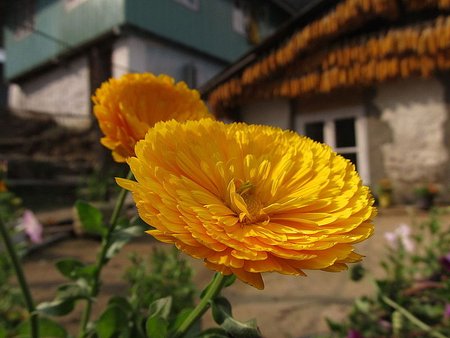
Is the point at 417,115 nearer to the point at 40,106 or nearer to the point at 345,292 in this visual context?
the point at 345,292

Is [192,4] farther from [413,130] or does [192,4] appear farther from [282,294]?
[282,294]

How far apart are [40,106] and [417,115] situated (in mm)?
10062

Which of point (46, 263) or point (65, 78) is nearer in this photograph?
point (46, 263)

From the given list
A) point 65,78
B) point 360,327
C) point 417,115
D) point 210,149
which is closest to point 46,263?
point 360,327

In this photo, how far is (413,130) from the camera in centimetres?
494

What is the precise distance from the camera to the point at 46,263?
3.34 m

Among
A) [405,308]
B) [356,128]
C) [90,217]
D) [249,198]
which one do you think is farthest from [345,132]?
[249,198]

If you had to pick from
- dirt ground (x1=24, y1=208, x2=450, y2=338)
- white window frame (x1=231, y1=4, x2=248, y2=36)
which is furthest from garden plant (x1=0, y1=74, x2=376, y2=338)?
white window frame (x1=231, y1=4, x2=248, y2=36)

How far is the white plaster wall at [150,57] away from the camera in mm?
8086

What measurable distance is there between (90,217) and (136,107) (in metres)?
0.29

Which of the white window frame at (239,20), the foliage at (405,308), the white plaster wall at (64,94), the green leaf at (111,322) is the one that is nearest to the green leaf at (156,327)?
the green leaf at (111,322)

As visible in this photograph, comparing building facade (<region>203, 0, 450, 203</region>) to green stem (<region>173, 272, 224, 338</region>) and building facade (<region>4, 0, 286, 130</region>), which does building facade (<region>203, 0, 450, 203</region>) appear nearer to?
building facade (<region>4, 0, 286, 130</region>)

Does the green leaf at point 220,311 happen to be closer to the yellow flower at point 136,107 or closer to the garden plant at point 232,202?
the garden plant at point 232,202

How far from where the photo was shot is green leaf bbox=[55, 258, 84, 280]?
763 mm
